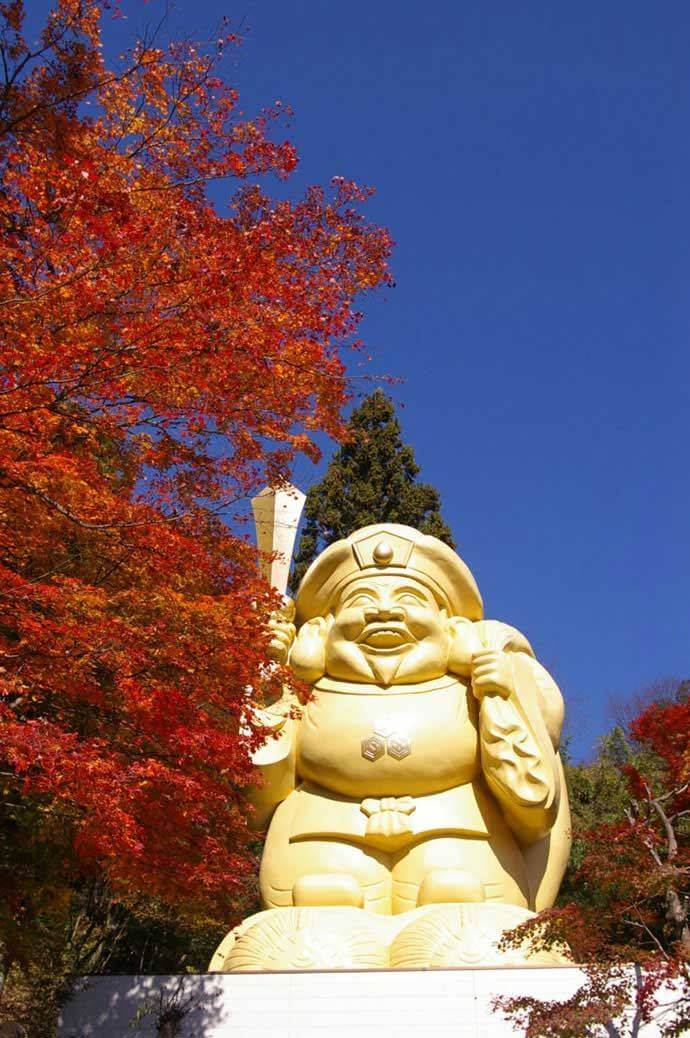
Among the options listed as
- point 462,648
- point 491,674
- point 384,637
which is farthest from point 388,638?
point 491,674

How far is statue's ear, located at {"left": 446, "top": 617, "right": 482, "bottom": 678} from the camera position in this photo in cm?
957

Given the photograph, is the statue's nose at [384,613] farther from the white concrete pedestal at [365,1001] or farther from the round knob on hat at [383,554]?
the white concrete pedestal at [365,1001]

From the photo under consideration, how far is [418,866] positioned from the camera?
8617mm

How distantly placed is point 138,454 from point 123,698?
2037 mm

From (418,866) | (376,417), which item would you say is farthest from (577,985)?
(376,417)

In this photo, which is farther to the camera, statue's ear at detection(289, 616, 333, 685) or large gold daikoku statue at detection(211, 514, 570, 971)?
statue's ear at detection(289, 616, 333, 685)

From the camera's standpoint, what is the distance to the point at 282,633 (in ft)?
32.3

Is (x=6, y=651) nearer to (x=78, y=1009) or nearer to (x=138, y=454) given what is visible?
(x=138, y=454)

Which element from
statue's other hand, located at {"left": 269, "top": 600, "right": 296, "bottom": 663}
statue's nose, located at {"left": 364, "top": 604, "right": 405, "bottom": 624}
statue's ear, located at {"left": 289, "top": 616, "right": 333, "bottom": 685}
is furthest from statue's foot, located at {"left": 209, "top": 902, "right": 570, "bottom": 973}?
statue's nose, located at {"left": 364, "top": 604, "right": 405, "bottom": 624}

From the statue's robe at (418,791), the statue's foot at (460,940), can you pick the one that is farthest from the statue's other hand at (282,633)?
the statue's foot at (460,940)

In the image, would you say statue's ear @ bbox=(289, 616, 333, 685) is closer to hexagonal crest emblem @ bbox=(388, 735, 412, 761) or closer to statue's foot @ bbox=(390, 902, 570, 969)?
hexagonal crest emblem @ bbox=(388, 735, 412, 761)

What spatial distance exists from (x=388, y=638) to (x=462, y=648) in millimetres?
761

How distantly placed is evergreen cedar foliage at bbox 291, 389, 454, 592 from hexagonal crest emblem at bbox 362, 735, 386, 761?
8.77 m

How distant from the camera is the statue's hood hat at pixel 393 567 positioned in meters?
9.98
